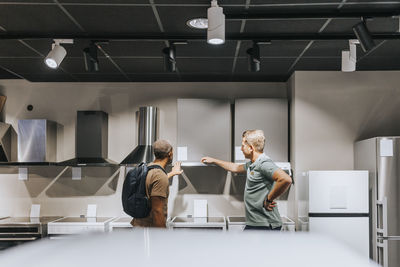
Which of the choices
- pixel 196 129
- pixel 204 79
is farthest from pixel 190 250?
pixel 204 79

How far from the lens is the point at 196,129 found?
4.52 meters

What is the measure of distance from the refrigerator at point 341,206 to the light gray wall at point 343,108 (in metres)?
0.56

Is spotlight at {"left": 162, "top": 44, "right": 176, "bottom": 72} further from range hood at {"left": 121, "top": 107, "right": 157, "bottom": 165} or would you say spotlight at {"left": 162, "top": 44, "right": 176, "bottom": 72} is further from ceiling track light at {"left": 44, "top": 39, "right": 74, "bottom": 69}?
range hood at {"left": 121, "top": 107, "right": 157, "bottom": 165}

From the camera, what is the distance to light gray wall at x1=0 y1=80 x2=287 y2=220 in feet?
15.8

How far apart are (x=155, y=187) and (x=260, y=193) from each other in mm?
769

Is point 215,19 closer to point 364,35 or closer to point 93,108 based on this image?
point 364,35

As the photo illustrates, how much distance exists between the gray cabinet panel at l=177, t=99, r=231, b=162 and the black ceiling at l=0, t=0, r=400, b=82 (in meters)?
0.34

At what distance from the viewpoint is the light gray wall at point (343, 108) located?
172 inches

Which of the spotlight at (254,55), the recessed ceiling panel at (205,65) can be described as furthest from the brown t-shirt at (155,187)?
the recessed ceiling panel at (205,65)

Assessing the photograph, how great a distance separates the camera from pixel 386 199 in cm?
367

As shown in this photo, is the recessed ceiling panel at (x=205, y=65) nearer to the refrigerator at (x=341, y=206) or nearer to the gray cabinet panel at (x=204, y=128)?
the gray cabinet panel at (x=204, y=128)

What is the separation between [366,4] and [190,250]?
240 centimetres

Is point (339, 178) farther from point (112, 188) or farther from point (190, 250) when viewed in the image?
point (190, 250)

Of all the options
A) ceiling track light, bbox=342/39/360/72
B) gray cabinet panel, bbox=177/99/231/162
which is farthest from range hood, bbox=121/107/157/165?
ceiling track light, bbox=342/39/360/72
